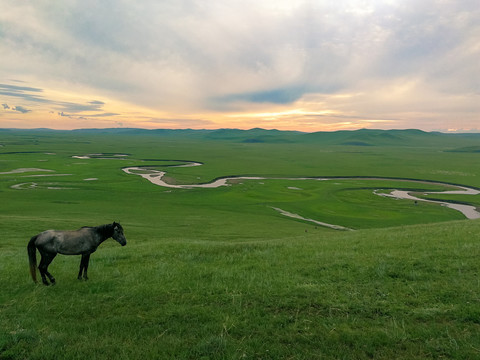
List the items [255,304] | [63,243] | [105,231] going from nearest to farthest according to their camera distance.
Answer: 1. [255,304]
2. [63,243]
3. [105,231]

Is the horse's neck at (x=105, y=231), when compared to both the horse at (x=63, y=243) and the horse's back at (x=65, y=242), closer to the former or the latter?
the horse at (x=63, y=243)

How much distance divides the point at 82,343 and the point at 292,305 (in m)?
5.42

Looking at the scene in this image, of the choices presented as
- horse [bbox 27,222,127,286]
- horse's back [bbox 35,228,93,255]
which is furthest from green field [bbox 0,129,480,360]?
horse's back [bbox 35,228,93,255]

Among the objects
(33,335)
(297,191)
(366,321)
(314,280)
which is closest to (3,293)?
(33,335)

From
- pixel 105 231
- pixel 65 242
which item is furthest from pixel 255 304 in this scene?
pixel 65 242

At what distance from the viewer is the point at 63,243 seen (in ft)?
34.0

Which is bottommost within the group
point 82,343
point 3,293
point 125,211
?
point 125,211

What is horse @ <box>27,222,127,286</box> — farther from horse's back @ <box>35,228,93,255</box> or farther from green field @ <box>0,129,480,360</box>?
green field @ <box>0,129,480,360</box>

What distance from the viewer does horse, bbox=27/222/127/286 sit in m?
10.2

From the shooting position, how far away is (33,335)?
7.14 metres

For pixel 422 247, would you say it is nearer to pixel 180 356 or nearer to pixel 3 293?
pixel 180 356

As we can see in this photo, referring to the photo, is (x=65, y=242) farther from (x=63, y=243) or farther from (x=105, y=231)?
(x=105, y=231)

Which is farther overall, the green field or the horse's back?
the horse's back

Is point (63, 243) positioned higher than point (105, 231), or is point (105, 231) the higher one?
point (105, 231)
